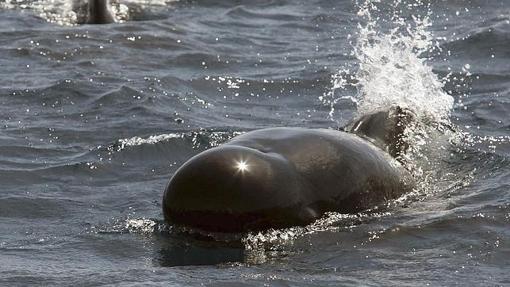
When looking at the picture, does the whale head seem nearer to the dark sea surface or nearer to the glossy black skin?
the dark sea surface

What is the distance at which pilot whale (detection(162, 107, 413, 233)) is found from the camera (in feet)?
25.5

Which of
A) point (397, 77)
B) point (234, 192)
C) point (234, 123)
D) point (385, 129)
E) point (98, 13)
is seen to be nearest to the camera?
point (234, 192)

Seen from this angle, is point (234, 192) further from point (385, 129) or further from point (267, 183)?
point (385, 129)

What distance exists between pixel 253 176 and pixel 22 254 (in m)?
1.41

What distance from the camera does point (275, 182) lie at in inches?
309

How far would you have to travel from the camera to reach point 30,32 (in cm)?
1636

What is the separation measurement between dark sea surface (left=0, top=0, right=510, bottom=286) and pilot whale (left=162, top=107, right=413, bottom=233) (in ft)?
0.36

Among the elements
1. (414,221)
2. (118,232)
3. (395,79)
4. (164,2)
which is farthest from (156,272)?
(164,2)

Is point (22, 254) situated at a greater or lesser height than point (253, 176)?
lesser

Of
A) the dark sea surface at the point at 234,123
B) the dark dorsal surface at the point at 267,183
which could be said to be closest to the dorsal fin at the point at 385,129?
the dark sea surface at the point at 234,123

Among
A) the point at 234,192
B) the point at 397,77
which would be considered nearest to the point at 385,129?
the point at 397,77

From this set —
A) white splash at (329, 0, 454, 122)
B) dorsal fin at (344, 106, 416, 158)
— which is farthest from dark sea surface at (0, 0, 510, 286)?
dorsal fin at (344, 106, 416, 158)

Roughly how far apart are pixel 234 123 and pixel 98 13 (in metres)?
5.32

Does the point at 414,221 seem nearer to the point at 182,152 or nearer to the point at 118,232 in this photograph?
the point at 118,232
